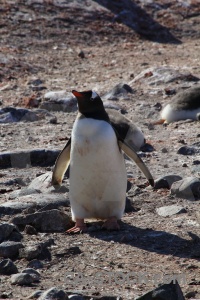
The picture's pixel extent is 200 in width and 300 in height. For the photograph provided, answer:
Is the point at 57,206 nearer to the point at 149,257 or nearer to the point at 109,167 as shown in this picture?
the point at 109,167

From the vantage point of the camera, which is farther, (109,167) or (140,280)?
(109,167)

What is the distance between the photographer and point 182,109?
30.5 ft

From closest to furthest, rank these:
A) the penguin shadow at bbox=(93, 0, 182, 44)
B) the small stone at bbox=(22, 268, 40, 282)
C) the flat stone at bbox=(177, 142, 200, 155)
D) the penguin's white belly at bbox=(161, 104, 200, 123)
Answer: the small stone at bbox=(22, 268, 40, 282) → the flat stone at bbox=(177, 142, 200, 155) → the penguin's white belly at bbox=(161, 104, 200, 123) → the penguin shadow at bbox=(93, 0, 182, 44)

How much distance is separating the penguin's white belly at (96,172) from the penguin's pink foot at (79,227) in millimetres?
96

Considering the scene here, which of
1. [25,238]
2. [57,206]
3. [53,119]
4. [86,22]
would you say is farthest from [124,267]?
[86,22]

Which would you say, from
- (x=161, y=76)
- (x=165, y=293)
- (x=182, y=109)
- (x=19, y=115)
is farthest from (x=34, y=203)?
(x=161, y=76)

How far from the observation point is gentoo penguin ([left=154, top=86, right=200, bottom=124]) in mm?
9188

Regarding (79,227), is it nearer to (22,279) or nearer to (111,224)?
(111,224)

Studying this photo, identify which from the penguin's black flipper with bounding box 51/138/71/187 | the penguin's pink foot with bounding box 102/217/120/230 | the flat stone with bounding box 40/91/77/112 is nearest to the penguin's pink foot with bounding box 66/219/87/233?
the penguin's pink foot with bounding box 102/217/120/230

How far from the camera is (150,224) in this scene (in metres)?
5.54

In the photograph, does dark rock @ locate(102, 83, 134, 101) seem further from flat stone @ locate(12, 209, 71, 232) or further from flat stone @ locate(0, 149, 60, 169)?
flat stone @ locate(12, 209, 71, 232)

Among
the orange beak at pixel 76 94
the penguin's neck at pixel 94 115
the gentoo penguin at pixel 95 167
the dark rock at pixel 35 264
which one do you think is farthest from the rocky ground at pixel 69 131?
the orange beak at pixel 76 94

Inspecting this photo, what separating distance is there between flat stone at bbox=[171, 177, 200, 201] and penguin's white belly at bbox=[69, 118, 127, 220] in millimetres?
594

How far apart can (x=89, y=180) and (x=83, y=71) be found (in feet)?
22.4
